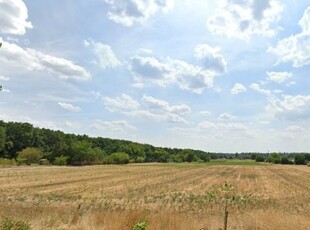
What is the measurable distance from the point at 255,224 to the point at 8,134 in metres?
142

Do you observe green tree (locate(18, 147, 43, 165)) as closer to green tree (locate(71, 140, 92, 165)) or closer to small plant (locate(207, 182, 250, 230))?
A: green tree (locate(71, 140, 92, 165))

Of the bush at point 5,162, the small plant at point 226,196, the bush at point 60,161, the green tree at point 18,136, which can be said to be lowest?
the small plant at point 226,196

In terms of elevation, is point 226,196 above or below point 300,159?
below

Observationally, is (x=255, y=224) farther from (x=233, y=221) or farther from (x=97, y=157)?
(x=97, y=157)

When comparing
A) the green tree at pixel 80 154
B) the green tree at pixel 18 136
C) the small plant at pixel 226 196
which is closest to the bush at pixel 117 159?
the green tree at pixel 80 154

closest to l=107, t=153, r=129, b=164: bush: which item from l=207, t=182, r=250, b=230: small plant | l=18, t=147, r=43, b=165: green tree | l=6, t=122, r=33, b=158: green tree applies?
l=6, t=122, r=33, b=158: green tree

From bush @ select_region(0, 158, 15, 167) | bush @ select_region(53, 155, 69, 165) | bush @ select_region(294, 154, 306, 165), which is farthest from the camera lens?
bush @ select_region(294, 154, 306, 165)

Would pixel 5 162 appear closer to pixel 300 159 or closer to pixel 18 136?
pixel 18 136

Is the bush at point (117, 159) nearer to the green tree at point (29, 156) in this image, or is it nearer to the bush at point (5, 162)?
the green tree at point (29, 156)

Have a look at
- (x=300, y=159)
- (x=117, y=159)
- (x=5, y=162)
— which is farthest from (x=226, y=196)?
(x=300, y=159)

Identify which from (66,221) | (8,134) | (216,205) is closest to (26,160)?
(8,134)

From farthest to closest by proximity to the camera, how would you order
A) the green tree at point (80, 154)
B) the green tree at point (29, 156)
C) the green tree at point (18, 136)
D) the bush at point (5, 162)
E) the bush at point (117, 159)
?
the bush at point (117, 159) → the green tree at point (80, 154) → the green tree at point (18, 136) → the green tree at point (29, 156) → the bush at point (5, 162)

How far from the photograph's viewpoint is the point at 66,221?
15.9 m

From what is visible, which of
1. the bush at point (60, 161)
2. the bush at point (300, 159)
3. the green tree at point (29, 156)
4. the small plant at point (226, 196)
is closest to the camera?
the small plant at point (226, 196)
